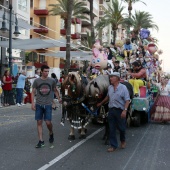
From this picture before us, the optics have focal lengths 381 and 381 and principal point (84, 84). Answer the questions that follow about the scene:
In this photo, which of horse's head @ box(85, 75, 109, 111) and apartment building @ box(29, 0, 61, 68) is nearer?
horse's head @ box(85, 75, 109, 111)

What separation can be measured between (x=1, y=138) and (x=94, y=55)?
11.5ft

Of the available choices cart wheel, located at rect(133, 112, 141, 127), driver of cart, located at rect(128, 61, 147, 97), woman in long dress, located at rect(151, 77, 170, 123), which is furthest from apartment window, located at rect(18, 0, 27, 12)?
cart wheel, located at rect(133, 112, 141, 127)

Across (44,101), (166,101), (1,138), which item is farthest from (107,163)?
(166,101)

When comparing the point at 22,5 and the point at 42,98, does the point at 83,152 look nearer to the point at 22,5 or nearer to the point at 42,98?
the point at 42,98

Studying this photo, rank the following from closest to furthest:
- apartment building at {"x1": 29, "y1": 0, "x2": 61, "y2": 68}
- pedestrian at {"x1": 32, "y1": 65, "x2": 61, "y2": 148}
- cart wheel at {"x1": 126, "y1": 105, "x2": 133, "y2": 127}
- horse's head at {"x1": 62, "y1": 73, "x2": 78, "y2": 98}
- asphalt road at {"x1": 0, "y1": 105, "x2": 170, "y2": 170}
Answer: asphalt road at {"x1": 0, "y1": 105, "x2": 170, "y2": 170}, pedestrian at {"x1": 32, "y1": 65, "x2": 61, "y2": 148}, horse's head at {"x1": 62, "y1": 73, "x2": 78, "y2": 98}, cart wheel at {"x1": 126, "y1": 105, "x2": 133, "y2": 127}, apartment building at {"x1": 29, "y1": 0, "x2": 61, "y2": 68}

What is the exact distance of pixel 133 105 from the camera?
11.5 m

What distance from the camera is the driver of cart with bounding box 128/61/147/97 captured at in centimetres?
1176

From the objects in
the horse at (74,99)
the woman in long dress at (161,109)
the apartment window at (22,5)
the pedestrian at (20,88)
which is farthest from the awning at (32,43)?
the apartment window at (22,5)

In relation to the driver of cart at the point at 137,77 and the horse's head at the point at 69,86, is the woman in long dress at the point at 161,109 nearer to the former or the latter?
the driver of cart at the point at 137,77

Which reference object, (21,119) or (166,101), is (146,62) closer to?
(166,101)

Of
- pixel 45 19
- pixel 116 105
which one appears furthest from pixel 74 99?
pixel 45 19

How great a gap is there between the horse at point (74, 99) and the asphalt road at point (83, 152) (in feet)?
1.54

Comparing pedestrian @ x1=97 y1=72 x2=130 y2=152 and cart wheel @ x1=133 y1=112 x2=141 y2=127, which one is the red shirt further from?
pedestrian @ x1=97 y1=72 x2=130 y2=152

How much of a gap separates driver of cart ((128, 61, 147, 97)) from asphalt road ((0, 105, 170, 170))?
52.0 inches
